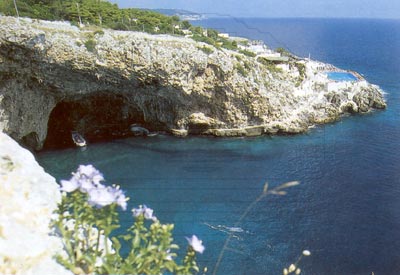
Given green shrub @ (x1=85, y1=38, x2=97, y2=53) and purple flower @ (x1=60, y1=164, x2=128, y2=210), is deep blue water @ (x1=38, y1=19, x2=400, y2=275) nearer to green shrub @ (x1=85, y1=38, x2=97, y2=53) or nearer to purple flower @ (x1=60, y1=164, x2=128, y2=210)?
green shrub @ (x1=85, y1=38, x2=97, y2=53)

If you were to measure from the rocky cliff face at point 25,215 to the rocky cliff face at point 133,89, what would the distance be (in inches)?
1108

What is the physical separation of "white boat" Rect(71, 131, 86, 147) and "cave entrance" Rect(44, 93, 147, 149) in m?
0.64

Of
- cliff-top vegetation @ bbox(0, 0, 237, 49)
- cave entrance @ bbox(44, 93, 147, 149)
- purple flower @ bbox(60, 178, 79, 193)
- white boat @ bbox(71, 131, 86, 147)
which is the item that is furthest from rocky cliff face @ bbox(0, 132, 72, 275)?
cave entrance @ bbox(44, 93, 147, 149)

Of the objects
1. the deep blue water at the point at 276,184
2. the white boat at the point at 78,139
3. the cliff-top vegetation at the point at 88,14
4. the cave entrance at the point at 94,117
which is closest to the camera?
the deep blue water at the point at 276,184

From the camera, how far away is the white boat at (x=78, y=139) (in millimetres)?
34812

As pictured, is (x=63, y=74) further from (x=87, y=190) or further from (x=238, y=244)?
(x=87, y=190)

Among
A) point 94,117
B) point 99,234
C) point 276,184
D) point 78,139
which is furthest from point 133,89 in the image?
point 99,234

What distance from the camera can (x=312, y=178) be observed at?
93.4 ft

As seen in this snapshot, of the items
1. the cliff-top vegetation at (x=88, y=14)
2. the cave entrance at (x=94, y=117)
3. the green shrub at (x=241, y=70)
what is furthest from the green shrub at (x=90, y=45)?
the green shrub at (x=241, y=70)

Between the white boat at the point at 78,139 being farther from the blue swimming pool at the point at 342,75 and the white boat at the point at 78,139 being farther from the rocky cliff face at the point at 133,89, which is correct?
the blue swimming pool at the point at 342,75

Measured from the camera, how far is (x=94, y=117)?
128ft

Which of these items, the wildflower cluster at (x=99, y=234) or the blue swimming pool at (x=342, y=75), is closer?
the wildflower cluster at (x=99, y=234)

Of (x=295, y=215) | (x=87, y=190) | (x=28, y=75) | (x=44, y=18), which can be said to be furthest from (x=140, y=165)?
(x=87, y=190)

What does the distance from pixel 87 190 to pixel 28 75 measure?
3074 centimetres
